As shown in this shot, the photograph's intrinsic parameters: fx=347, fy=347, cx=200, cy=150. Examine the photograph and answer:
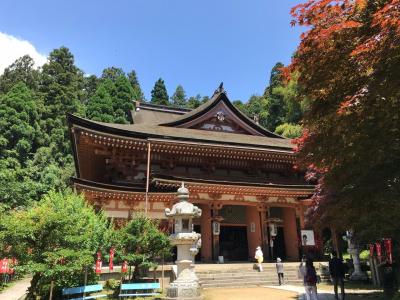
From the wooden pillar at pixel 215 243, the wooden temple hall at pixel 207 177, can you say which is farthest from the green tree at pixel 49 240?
the wooden pillar at pixel 215 243

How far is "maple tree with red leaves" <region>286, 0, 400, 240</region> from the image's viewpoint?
22.2 feet

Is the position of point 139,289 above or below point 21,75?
below

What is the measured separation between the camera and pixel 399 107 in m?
6.96

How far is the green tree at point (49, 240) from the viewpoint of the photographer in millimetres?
10539

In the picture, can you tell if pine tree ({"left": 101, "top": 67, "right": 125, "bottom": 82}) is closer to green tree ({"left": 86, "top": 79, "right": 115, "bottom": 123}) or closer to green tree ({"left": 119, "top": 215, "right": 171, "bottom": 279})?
green tree ({"left": 86, "top": 79, "right": 115, "bottom": 123})

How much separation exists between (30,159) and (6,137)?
4048mm

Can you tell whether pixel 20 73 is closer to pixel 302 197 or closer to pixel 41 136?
pixel 41 136

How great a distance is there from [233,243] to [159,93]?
187ft

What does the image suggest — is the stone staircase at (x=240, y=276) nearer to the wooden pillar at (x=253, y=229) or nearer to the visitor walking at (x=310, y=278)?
the wooden pillar at (x=253, y=229)

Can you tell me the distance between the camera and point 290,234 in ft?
74.9

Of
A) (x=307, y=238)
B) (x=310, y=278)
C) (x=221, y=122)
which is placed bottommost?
(x=310, y=278)

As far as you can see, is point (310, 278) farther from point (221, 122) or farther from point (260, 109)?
point (260, 109)

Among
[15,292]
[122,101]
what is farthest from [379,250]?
[122,101]

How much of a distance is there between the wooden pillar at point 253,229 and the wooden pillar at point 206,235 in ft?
10.3
